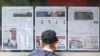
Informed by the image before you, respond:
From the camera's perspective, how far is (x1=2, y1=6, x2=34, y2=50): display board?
684 centimetres

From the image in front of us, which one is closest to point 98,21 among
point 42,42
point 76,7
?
point 76,7

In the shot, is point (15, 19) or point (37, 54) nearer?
point (37, 54)

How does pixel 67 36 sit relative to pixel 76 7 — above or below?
below

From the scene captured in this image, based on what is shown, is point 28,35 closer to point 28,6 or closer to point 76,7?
point 28,6

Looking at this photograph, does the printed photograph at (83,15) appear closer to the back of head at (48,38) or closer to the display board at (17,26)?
the display board at (17,26)

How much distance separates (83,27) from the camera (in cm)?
689

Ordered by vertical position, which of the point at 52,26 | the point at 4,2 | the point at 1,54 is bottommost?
the point at 1,54

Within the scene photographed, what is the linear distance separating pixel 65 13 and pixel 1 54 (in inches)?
60.8

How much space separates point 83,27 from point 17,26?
133 centimetres

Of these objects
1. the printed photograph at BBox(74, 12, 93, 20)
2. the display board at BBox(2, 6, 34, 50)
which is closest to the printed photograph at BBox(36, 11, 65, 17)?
the display board at BBox(2, 6, 34, 50)

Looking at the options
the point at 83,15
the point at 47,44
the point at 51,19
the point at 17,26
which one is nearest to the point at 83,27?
the point at 83,15

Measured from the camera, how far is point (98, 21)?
22.6 ft

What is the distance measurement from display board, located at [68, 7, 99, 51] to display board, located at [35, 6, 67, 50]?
14cm

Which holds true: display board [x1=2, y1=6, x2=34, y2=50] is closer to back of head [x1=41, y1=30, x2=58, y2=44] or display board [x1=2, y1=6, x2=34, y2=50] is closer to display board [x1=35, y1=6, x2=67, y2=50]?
display board [x1=35, y1=6, x2=67, y2=50]
